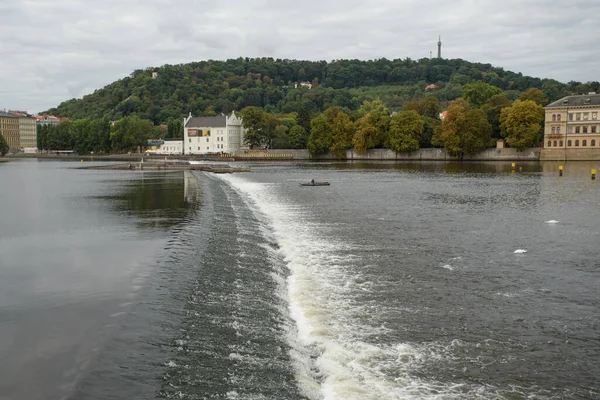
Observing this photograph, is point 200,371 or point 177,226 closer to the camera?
point 200,371

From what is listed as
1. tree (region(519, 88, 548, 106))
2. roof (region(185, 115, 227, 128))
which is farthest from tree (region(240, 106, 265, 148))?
tree (region(519, 88, 548, 106))

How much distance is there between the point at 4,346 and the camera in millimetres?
10227

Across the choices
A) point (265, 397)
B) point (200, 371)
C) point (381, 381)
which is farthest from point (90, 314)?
point (381, 381)

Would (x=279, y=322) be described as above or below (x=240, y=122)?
below

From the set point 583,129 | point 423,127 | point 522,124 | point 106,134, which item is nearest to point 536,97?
point 583,129

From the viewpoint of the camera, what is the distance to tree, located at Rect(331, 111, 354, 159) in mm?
134375

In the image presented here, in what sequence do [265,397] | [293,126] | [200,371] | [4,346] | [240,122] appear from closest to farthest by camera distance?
1. [265,397]
2. [200,371]
3. [4,346]
4. [293,126]
5. [240,122]

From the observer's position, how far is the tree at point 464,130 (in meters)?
113

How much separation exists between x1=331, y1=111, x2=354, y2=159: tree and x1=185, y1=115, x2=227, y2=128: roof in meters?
44.0

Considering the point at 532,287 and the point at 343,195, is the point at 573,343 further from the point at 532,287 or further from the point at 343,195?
the point at 343,195

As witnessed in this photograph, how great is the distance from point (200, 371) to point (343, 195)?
35.5 meters

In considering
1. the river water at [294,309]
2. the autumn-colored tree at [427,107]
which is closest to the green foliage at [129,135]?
the autumn-colored tree at [427,107]

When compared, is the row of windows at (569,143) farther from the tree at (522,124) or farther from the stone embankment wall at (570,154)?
the tree at (522,124)

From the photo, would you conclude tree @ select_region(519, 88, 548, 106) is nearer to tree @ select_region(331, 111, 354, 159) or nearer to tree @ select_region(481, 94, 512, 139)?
tree @ select_region(481, 94, 512, 139)
